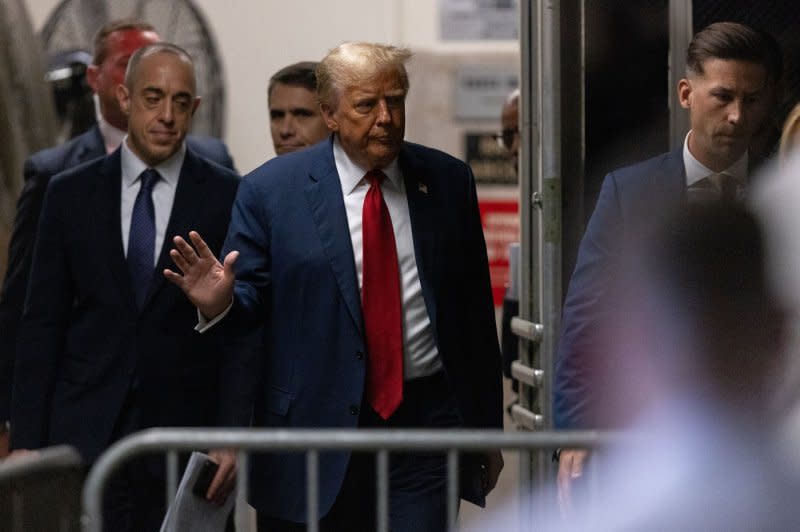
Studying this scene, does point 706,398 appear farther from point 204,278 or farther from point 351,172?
point 351,172

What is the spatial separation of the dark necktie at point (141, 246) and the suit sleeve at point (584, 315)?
1.46m

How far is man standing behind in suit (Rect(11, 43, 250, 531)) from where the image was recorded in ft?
18.3

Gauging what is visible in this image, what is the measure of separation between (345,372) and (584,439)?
59.6 inches

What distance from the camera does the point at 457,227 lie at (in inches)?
202

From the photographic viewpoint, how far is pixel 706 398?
3354 mm

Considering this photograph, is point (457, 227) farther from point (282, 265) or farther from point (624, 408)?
point (624, 408)

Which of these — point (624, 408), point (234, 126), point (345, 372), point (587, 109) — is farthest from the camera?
point (234, 126)

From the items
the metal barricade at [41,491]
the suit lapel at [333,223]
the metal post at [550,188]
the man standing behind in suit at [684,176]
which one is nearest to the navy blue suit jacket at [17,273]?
the suit lapel at [333,223]

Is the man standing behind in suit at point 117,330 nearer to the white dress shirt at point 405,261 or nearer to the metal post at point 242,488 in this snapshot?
the white dress shirt at point 405,261

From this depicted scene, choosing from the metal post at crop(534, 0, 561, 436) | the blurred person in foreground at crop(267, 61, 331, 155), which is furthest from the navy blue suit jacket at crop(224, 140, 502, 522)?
the blurred person in foreground at crop(267, 61, 331, 155)

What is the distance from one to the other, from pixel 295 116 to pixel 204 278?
162cm

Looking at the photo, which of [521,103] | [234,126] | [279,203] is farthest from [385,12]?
[279,203]

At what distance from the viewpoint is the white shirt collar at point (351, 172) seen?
5.06m

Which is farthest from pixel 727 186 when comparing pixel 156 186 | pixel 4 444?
pixel 4 444
